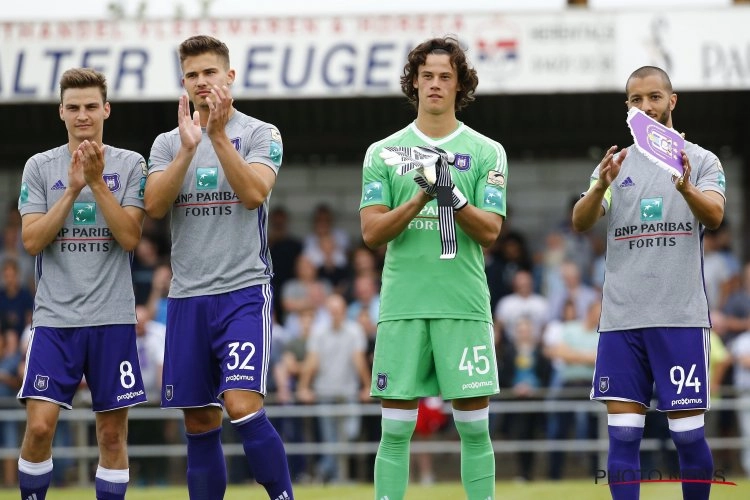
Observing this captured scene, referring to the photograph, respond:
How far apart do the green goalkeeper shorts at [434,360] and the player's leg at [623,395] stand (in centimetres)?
72

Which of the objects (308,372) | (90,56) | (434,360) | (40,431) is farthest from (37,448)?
(90,56)

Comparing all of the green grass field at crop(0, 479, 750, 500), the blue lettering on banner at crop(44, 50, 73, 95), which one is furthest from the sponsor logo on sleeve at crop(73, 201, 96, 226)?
the blue lettering on banner at crop(44, 50, 73, 95)

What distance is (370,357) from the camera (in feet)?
50.0

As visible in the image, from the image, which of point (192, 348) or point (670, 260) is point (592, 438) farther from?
point (192, 348)

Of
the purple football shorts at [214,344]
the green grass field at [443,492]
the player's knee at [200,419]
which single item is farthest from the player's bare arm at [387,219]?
the green grass field at [443,492]

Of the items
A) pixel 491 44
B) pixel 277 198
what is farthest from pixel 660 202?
pixel 277 198

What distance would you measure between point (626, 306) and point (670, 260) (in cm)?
37

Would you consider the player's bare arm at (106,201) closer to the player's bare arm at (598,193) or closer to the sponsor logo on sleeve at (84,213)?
the sponsor logo on sleeve at (84,213)

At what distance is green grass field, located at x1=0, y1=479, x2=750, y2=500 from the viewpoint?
37.3 ft

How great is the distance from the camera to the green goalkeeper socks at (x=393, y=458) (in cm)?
764

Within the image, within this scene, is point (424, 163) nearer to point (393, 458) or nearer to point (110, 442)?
point (393, 458)

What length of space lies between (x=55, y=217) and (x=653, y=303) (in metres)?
3.42

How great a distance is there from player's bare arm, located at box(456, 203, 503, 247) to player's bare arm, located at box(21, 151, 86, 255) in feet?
7.03

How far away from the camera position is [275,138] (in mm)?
7992
